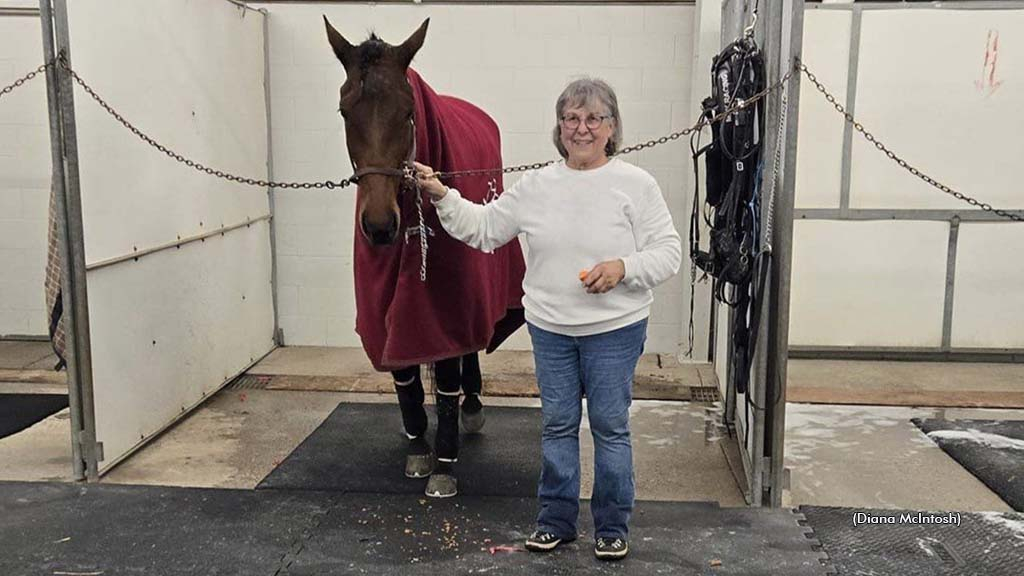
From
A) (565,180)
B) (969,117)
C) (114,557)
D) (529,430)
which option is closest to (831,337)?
(969,117)

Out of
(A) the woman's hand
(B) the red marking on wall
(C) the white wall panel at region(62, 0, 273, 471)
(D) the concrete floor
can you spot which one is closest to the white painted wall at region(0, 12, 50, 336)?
(D) the concrete floor

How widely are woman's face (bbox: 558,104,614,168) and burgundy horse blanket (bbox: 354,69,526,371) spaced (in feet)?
2.11

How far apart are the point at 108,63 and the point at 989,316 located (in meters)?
4.64

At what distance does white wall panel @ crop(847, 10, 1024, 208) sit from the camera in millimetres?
5062

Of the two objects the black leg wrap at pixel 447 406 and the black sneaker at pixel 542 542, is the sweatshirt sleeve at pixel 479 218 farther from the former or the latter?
the black sneaker at pixel 542 542

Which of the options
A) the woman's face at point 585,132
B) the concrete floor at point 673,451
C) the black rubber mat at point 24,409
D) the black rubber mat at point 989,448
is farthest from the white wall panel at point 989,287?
the black rubber mat at point 24,409

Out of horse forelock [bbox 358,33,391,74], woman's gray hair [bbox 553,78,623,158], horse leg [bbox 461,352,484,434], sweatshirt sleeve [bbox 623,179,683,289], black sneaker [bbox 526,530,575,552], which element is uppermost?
horse forelock [bbox 358,33,391,74]

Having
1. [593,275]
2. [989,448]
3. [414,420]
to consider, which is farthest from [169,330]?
[989,448]

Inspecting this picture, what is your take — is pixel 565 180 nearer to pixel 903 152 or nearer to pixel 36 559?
pixel 36 559

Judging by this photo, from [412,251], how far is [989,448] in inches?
99.5

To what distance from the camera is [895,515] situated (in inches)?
126

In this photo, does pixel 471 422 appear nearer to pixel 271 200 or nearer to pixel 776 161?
pixel 776 161

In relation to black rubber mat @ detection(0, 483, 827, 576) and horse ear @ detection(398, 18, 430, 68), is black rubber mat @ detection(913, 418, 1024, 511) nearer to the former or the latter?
black rubber mat @ detection(0, 483, 827, 576)

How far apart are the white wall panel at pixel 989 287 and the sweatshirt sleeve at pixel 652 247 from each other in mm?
3251
